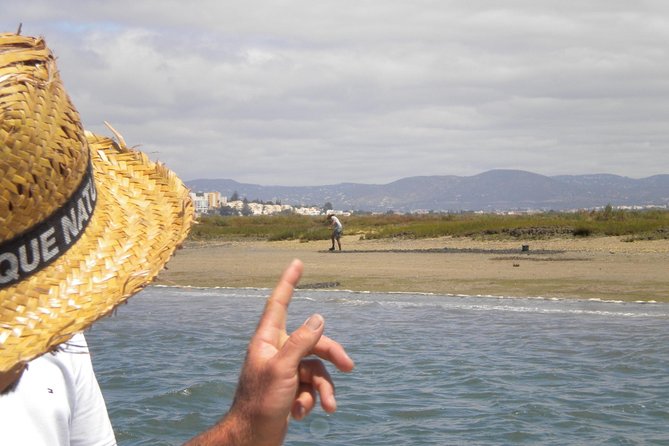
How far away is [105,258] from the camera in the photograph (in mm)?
2119

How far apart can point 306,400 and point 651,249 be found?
20.2 meters

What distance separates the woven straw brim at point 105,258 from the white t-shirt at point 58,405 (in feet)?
0.76

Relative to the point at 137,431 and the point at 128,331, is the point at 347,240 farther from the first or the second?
the point at 137,431

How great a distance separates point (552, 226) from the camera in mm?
27516

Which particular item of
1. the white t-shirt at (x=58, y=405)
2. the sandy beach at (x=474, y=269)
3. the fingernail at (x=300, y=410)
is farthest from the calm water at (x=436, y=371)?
the fingernail at (x=300, y=410)

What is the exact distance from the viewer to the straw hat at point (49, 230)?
185 cm

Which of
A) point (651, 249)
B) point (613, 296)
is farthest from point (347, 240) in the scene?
point (613, 296)

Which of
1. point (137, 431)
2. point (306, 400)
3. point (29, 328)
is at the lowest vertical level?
point (137, 431)

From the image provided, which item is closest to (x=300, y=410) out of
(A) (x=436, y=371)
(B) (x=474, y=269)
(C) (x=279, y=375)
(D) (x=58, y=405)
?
(C) (x=279, y=375)

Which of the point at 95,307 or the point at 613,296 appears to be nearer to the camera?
the point at 95,307

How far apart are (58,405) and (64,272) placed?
513 millimetres

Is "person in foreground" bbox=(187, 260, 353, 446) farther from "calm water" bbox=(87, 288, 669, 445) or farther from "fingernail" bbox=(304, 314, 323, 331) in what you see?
"calm water" bbox=(87, 288, 669, 445)

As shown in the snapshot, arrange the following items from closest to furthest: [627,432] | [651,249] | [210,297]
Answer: [627,432], [210,297], [651,249]

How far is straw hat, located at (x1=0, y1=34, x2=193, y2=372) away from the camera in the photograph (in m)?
1.85
